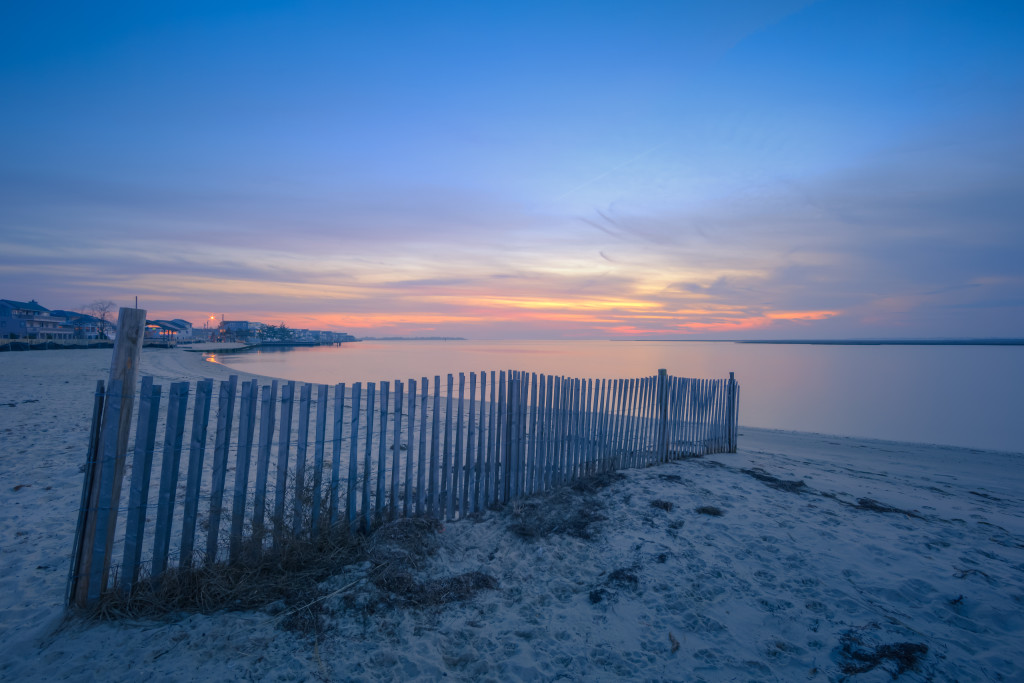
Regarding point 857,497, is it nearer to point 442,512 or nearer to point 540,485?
point 540,485

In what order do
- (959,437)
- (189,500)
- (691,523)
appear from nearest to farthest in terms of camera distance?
(189,500), (691,523), (959,437)

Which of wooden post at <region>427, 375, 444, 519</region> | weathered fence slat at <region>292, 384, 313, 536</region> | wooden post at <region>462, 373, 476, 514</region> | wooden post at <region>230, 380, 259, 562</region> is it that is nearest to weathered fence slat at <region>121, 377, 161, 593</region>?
wooden post at <region>230, 380, 259, 562</region>

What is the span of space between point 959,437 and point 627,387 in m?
17.7

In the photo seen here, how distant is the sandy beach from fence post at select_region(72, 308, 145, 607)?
1.14ft

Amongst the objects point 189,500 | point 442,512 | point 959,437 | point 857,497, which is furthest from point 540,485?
point 959,437

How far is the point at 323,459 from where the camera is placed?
239 inches

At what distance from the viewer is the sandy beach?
10.7 feet

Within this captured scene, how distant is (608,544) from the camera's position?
5.11 metres

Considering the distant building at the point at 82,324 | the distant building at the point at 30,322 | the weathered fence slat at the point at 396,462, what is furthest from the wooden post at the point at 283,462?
the distant building at the point at 82,324

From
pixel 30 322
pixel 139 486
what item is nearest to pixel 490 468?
pixel 139 486

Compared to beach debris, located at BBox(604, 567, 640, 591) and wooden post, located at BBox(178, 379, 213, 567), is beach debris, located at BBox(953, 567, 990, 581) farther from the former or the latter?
→ wooden post, located at BBox(178, 379, 213, 567)

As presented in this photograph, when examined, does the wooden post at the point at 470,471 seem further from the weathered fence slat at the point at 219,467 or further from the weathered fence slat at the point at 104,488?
the weathered fence slat at the point at 104,488

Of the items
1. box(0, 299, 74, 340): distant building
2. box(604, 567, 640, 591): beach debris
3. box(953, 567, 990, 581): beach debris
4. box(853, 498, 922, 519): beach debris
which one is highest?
box(0, 299, 74, 340): distant building

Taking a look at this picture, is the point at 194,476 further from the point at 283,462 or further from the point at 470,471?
the point at 470,471
